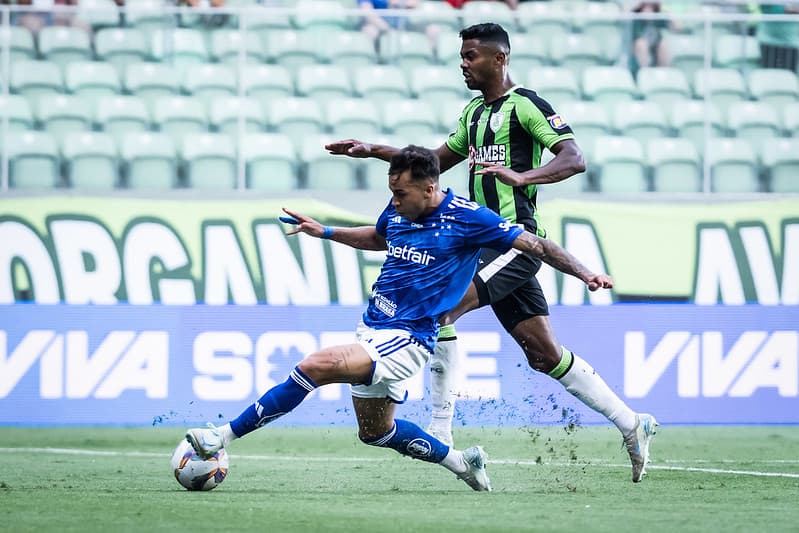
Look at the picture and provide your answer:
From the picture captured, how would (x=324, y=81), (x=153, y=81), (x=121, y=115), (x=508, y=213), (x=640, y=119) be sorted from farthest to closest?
(x=640, y=119) → (x=324, y=81) → (x=153, y=81) → (x=121, y=115) → (x=508, y=213)

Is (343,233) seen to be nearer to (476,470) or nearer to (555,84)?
(476,470)

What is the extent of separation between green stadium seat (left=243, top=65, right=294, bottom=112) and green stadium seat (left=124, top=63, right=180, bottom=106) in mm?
661

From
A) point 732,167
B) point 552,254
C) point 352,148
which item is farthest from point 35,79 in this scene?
point 552,254

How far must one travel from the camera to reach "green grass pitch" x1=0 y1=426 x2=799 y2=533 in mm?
5496

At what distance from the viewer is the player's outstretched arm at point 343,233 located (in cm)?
678

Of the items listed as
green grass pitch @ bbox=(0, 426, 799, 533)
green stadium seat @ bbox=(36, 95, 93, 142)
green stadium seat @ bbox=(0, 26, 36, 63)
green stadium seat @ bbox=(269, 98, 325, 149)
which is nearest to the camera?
green grass pitch @ bbox=(0, 426, 799, 533)

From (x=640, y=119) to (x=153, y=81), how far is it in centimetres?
460

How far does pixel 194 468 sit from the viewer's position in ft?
21.4

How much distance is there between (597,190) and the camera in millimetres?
11750

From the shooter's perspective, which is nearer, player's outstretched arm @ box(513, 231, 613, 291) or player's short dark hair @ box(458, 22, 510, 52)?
player's outstretched arm @ box(513, 231, 613, 291)

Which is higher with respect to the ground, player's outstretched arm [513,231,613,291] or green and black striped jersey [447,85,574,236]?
green and black striped jersey [447,85,574,236]

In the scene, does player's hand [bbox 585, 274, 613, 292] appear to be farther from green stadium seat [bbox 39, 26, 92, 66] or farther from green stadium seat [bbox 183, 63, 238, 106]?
green stadium seat [bbox 39, 26, 92, 66]

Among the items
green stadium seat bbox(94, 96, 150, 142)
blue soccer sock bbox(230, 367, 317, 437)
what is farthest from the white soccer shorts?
green stadium seat bbox(94, 96, 150, 142)

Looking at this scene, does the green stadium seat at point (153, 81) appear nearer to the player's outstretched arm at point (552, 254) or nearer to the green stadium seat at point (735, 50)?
the green stadium seat at point (735, 50)
